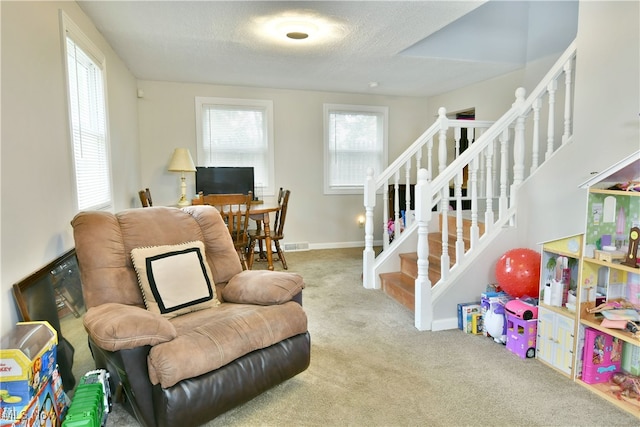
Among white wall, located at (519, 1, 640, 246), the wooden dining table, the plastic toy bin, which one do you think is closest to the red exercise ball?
white wall, located at (519, 1, 640, 246)

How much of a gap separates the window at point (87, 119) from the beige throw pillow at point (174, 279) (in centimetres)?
83

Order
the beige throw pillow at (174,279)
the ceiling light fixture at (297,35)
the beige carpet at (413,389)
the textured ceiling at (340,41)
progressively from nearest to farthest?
the beige carpet at (413,389)
the beige throw pillow at (174,279)
the textured ceiling at (340,41)
the ceiling light fixture at (297,35)

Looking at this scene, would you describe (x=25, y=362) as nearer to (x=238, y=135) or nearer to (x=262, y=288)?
(x=262, y=288)

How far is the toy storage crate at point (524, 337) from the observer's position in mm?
2477

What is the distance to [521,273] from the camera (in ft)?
8.69

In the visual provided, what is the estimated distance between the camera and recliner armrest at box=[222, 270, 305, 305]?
217 centimetres

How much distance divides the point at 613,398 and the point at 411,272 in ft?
6.05

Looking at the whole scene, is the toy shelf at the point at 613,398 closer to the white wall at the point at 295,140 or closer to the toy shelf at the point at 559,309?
the toy shelf at the point at 559,309

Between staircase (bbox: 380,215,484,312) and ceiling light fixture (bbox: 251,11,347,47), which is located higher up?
ceiling light fixture (bbox: 251,11,347,47)

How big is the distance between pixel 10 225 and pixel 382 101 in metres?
5.19

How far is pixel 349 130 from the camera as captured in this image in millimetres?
5965

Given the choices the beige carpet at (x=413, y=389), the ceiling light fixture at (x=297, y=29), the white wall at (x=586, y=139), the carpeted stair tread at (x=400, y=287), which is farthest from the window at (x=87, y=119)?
the white wall at (x=586, y=139)

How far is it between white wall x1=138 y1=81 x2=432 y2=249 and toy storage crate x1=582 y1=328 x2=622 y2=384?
13.3 ft

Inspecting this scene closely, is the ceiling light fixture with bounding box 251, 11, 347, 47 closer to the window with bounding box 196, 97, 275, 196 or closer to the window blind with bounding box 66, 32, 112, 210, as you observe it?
the window blind with bounding box 66, 32, 112, 210
